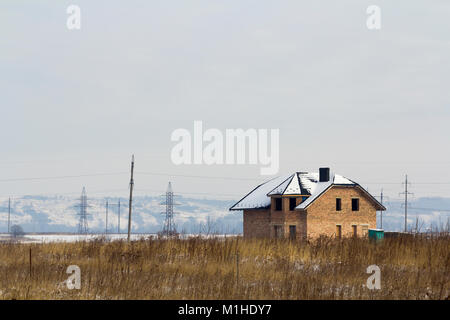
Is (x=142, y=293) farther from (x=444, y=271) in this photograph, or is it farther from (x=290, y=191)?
(x=290, y=191)

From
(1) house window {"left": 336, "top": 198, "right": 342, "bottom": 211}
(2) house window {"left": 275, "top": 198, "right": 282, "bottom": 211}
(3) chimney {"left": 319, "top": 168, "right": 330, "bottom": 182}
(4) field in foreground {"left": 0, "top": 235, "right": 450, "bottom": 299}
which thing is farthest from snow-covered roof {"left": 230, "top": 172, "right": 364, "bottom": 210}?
(4) field in foreground {"left": 0, "top": 235, "right": 450, "bottom": 299}

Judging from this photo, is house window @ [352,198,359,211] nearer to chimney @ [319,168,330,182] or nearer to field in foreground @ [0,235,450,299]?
chimney @ [319,168,330,182]

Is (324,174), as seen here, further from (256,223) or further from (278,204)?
(256,223)

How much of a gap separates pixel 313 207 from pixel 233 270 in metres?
39.9

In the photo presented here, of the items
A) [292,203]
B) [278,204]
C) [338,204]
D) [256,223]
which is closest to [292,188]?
[292,203]

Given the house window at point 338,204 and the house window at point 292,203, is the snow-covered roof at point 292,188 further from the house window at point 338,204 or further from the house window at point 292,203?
the house window at point 338,204

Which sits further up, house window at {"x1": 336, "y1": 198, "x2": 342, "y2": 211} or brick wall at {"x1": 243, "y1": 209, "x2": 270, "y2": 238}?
house window at {"x1": 336, "y1": 198, "x2": 342, "y2": 211}

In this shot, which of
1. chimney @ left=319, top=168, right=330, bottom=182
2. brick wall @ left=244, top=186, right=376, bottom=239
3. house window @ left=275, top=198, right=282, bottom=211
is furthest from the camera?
chimney @ left=319, top=168, right=330, bottom=182

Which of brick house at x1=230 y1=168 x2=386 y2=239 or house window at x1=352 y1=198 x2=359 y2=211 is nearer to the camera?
brick house at x1=230 y1=168 x2=386 y2=239

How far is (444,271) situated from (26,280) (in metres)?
9.37

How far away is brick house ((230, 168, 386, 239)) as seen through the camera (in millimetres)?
52500

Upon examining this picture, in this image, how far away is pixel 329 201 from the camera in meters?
52.9

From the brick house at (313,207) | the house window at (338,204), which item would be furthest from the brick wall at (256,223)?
the house window at (338,204)
